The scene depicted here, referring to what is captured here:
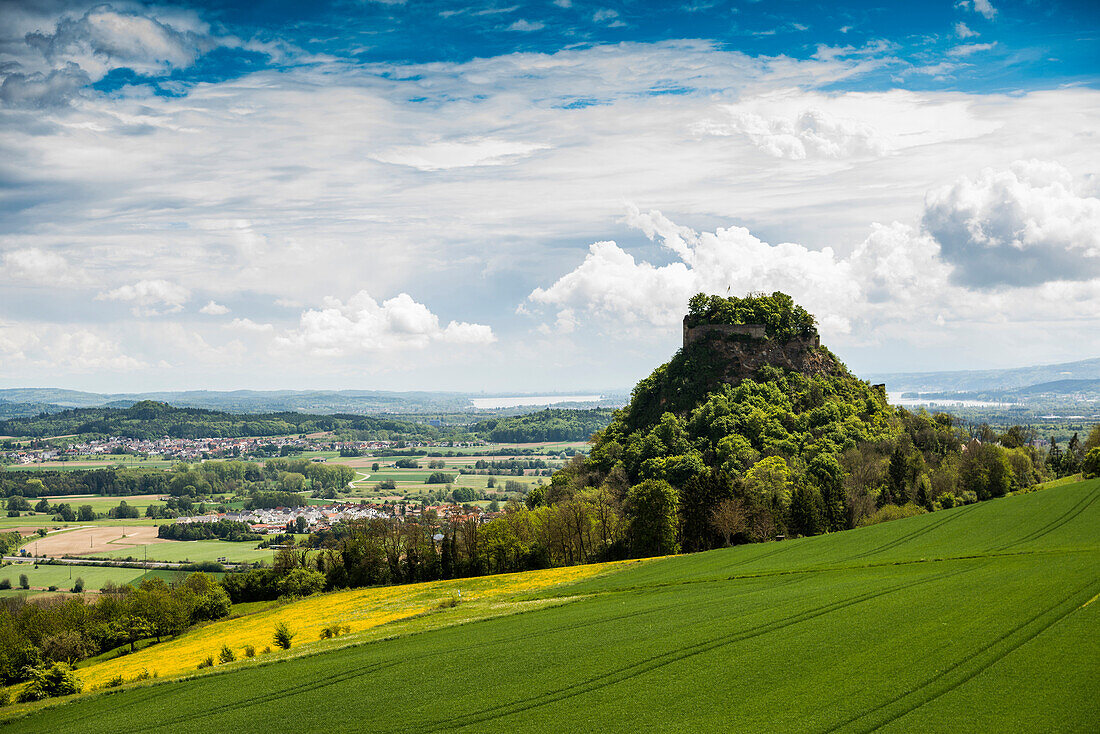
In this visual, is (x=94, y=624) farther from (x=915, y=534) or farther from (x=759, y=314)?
(x=759, y=314)

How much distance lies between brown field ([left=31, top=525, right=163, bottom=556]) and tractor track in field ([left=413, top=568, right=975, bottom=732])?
128229 millimetres

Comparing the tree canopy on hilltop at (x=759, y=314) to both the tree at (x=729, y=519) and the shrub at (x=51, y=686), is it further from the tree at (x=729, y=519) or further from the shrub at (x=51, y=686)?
the shrub at (x=51, y=686)

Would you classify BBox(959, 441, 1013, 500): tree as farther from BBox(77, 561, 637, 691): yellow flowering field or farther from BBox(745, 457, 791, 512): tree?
BBox(77, 561, 637, 691): yellow flowering field

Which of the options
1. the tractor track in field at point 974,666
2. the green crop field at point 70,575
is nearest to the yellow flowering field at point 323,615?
the tractor track in field at point 974,666

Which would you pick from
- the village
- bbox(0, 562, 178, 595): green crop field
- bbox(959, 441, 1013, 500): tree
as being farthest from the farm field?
bbox(959, 441, 1013, 500): tree


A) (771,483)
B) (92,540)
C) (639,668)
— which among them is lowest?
(92,540)

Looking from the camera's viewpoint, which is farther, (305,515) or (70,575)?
(305,515)

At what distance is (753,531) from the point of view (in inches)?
2758

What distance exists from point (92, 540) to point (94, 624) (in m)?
93.4

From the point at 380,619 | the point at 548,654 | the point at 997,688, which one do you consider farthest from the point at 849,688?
the point at 380,619

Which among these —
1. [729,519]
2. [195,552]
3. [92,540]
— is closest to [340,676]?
[729,519]

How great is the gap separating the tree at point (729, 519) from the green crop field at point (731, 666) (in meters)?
23.6

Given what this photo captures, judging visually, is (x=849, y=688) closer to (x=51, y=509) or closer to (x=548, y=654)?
(x=548, y=654)

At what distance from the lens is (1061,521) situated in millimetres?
50750
